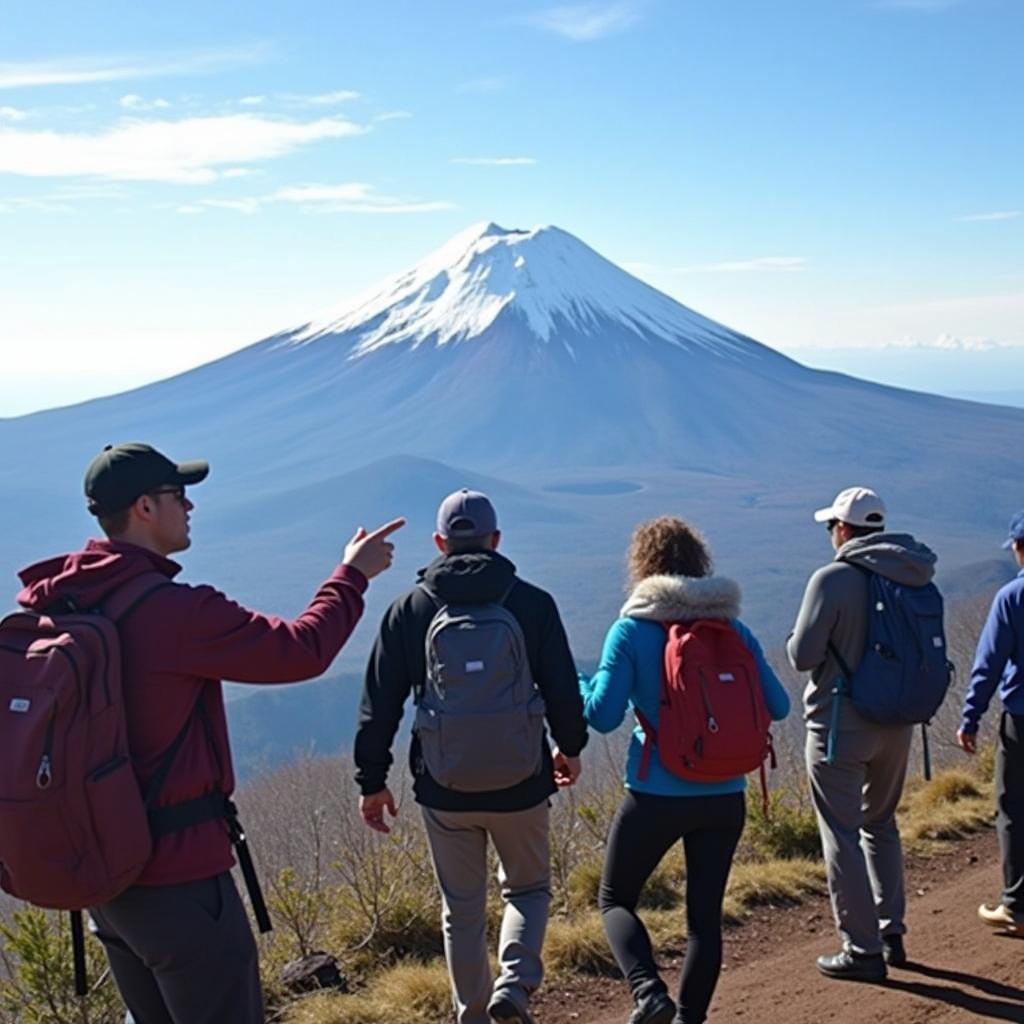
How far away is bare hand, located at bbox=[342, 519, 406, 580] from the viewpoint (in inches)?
133

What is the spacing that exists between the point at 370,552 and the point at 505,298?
179137 millimetres

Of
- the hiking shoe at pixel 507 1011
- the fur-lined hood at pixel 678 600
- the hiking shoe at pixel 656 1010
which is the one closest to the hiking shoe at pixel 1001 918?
the hiking shoe at pixel 656 1010

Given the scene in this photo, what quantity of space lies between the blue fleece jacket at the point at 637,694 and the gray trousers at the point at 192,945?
147 centimetres

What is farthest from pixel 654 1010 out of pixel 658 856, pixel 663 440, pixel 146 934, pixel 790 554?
pixel 663 440

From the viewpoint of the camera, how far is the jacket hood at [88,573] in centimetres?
300

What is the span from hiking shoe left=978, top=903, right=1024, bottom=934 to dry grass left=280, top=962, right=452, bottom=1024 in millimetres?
2376

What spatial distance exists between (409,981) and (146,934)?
2312 millimetres

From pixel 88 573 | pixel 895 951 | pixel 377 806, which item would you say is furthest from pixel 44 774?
pixel 895 951

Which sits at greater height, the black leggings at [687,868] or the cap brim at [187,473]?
the cap brim at [187,473]

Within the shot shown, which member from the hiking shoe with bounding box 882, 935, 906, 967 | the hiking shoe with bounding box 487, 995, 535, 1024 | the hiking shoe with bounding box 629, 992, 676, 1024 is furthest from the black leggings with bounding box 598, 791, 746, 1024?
the hiking shoe with bounding box 882, 935, 906, 967

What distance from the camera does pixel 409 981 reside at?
511 centimetres

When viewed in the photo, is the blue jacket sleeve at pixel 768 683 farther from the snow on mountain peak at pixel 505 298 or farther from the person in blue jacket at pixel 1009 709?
the snow on mountain peak at pixel 505 298

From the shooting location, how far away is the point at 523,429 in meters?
180

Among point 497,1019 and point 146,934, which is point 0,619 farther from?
point 497,1019
